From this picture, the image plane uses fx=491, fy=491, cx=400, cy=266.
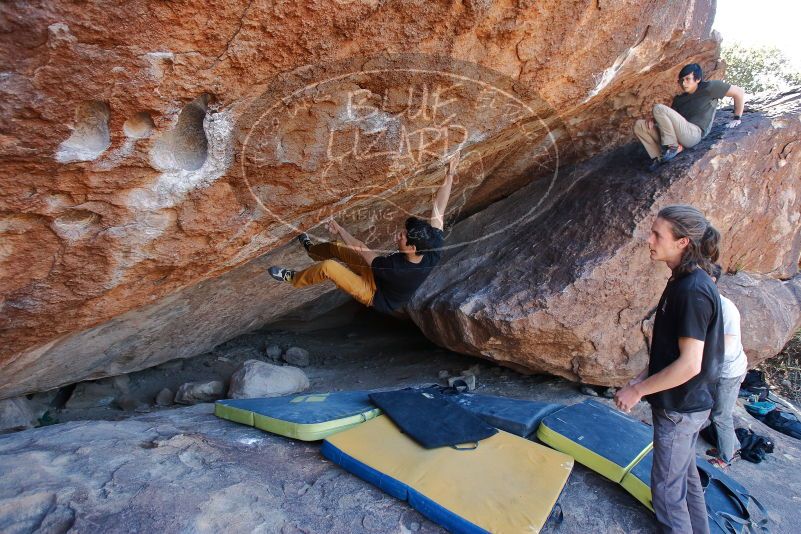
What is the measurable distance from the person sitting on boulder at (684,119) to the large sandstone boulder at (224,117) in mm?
352

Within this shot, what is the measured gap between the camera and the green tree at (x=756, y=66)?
45.1 ft

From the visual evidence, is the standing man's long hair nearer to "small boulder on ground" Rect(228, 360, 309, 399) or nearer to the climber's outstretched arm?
the climber's outstretched arm

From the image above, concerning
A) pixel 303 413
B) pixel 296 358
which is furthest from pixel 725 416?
pixel 296 358

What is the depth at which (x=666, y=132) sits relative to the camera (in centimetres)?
384

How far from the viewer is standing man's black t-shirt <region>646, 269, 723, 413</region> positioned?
191 centimetres

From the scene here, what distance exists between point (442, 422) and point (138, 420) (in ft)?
6.53

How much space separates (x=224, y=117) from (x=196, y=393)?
9.77ft

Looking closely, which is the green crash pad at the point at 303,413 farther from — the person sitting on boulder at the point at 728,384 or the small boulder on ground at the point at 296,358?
the small boulder on ground at the point at 296,358

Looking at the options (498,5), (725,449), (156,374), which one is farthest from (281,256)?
(725,449)

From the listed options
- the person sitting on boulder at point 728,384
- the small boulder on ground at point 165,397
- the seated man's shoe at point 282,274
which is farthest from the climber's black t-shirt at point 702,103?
the small boulder on ground at point 165,397

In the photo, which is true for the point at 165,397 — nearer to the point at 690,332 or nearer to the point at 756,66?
the point at 690,332

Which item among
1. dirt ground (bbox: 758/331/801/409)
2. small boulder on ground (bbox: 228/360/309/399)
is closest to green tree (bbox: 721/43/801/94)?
dirt ground (bbox: 758/331/801/409)

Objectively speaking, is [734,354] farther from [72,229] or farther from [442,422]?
[72,229]

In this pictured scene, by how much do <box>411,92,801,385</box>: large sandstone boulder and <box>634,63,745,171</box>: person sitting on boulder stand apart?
12cm
